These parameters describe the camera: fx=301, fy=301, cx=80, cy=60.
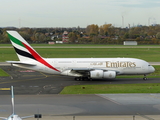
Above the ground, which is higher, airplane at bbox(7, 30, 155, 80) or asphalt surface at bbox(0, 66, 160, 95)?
airplane at bbox(7, 30, 155, 80)

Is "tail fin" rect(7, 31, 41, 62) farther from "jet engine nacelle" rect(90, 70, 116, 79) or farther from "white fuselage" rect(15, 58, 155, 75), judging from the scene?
"jet engine nacelle" rect(90, 70, 116, 79)

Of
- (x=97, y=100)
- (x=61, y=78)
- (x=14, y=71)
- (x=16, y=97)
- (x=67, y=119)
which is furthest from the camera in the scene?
(x=14, y=71)

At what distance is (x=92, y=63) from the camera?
45.6 meters

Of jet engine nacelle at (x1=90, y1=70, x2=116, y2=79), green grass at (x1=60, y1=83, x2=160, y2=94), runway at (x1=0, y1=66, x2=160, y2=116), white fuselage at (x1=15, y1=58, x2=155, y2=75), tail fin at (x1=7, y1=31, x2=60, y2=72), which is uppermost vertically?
tail fin at (x1=7, y1=31, x2=60, y2=72)

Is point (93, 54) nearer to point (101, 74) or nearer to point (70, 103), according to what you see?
point (101, 74)

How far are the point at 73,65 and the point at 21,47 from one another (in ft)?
26.9

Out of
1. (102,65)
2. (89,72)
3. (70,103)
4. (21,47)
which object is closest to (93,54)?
(102,65)

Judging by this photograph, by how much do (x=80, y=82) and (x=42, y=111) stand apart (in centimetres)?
1839

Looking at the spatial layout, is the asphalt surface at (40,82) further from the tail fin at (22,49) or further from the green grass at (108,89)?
the tail fin at (22,49)

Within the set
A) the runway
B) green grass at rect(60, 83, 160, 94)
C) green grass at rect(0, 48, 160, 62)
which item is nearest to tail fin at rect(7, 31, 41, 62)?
the runway

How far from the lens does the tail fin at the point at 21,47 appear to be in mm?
44312

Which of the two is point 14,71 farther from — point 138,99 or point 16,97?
point 138,99

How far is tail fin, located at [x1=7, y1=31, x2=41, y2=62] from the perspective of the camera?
145 ft

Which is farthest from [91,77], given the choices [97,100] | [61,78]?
[97,100]
